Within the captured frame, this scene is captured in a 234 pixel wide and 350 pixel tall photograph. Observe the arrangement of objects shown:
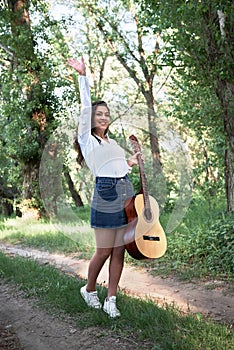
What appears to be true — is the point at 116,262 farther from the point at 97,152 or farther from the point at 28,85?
the point at 28,85

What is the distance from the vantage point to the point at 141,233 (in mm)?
3844

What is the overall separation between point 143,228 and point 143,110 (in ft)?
3.58

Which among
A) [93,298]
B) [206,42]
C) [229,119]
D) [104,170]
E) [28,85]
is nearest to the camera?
[104,170]

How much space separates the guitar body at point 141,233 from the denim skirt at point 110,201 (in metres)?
0.07

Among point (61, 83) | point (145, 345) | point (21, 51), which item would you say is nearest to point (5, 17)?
point (21, 51)

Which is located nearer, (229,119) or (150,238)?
(150,238)

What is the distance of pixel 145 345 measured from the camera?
3561 mm

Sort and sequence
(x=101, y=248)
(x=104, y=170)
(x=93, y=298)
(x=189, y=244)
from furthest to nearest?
(x=189, y=244), (x=93, y=298), (x=101, y=248), (x=104, y=170)

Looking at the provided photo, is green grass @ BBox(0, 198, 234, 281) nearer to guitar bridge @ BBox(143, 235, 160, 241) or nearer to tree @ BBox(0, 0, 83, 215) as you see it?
guitar bridge @ BBox(143, 235, 160, 241)

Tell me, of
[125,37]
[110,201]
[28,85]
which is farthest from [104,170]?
[125,37]

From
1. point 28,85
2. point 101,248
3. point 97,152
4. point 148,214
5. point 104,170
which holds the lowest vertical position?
point 101,248

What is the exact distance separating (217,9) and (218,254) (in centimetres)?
354

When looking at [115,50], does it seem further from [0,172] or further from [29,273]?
[29,273]

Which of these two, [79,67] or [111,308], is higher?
[79,67]
